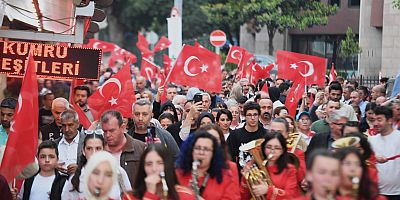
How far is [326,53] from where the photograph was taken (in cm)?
4825

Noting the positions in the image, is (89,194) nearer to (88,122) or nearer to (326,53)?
(88,122)

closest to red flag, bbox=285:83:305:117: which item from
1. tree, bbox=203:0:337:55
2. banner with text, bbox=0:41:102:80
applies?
banner with text, bbox=0:41:102:80

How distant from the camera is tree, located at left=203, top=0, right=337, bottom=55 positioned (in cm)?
4147

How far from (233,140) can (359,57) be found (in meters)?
28.9

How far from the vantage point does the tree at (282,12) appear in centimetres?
4147

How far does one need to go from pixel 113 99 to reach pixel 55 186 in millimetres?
3875

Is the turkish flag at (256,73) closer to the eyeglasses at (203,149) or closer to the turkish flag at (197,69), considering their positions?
the turkish flag at (197,69)

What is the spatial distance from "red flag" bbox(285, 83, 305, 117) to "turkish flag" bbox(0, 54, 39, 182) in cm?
753

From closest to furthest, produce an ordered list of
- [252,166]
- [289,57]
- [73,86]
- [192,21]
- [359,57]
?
[252,166] → [73,86] → [289,57] → [359,57] → [192,21]

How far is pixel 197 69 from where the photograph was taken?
18.1 metres

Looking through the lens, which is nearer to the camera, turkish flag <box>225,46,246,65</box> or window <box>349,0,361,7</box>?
turkish flag <box>225,46,246,65</box>

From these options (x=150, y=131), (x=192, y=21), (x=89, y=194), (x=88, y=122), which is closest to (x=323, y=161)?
(x=89, y=194)

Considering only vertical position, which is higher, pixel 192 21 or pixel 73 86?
pixel 192 21

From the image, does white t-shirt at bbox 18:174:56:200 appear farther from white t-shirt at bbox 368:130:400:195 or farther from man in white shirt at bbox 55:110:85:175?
white t-shirt at bbox 368:130:400:195
